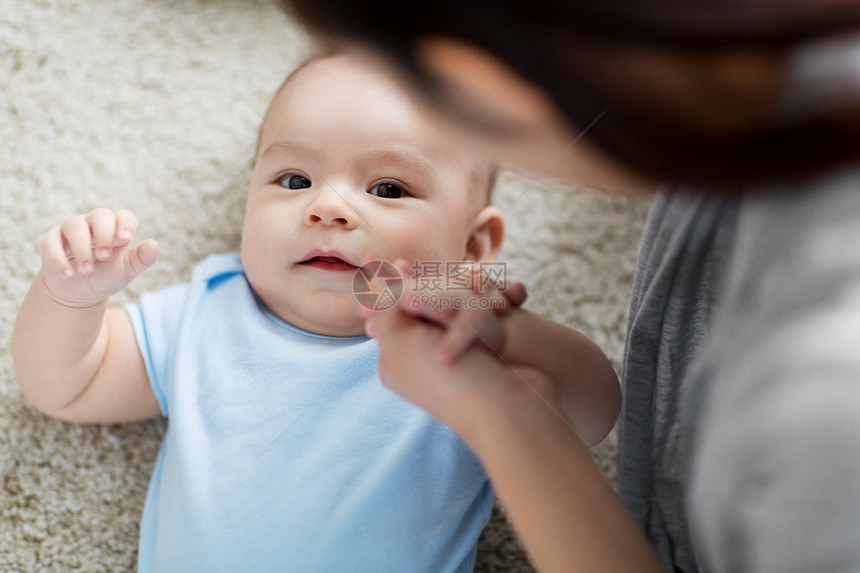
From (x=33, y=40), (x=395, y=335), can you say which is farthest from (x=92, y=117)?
(x=395, y=335)

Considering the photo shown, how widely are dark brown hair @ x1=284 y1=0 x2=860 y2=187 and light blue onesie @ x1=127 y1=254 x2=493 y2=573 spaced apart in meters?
0.32

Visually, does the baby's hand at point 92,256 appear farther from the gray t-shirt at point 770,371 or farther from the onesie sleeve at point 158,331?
the gray t-shirt at point 770,371

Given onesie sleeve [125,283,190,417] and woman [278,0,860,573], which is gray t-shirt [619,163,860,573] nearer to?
woman [278,0,860,573]

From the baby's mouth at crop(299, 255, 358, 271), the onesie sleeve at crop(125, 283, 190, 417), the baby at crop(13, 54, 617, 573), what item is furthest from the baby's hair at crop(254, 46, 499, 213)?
the onesie sleeve at crop(125, 283, 190, 417)

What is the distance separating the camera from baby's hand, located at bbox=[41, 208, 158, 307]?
54cm

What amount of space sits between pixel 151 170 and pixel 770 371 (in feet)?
2.16

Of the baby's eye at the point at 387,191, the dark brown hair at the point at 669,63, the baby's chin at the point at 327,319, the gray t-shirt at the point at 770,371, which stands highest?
the dark brown hair at the point at 669,63

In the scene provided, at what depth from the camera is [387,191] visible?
56 centimetres

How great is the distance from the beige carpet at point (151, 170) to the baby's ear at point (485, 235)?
76 millimetres

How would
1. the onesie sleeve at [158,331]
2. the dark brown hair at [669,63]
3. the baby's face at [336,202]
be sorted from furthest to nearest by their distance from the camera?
the onesie sleeve at [158,331] < the baby's face at [336,202] < the dark brown hair at [669,63]

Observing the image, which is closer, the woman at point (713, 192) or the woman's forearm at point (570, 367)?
the woman at point (713, 192)

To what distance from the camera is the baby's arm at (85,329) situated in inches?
21.3

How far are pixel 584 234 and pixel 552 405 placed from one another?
0.36 metres

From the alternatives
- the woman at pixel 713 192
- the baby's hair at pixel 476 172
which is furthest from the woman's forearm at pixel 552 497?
the baby's hair at pixel 476 172
